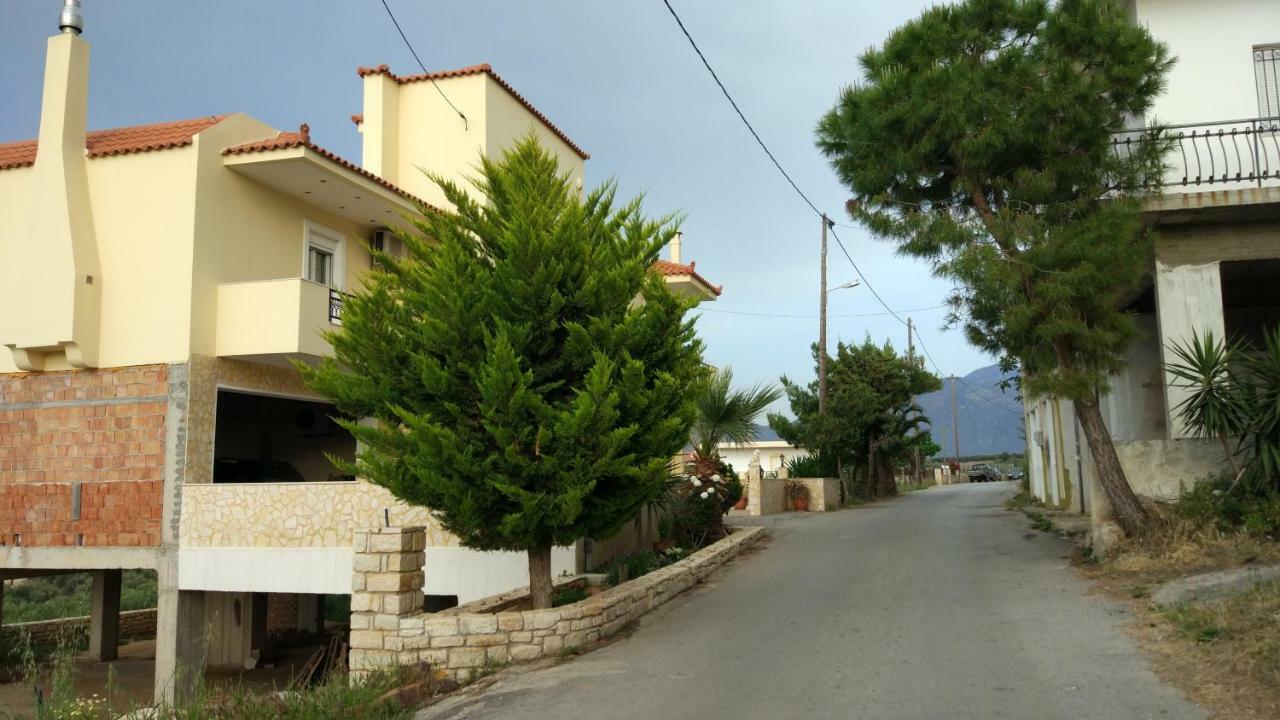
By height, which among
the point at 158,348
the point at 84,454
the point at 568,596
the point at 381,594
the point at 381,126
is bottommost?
the point at 568,596

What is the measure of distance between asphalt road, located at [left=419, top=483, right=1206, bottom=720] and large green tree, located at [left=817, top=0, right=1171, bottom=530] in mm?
2972

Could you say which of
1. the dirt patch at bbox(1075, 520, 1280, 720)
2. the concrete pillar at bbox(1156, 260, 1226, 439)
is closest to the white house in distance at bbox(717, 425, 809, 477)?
the concrete pillar at bbox(1156, 260, 1226, 439)

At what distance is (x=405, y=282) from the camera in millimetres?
10469

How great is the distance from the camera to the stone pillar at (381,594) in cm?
952

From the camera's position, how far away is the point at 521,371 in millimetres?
9656

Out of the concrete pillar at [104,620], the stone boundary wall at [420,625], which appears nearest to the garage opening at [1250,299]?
the stone boundary wall at [420,625]

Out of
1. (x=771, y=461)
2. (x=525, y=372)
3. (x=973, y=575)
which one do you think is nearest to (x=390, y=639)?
(x=525, y=372)

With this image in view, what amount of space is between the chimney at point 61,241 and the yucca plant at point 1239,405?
16613 millimetres

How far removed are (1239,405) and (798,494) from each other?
17601 mm

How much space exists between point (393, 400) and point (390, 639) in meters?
2.47

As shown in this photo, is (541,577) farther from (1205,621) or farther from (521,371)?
(1205,621)

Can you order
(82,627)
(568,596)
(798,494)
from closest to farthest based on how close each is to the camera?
1. (568,596)
2. (82,627)
3. (798,494)

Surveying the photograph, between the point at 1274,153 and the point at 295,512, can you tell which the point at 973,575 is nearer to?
the point at 1274,153

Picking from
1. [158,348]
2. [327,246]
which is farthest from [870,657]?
[327,246]
